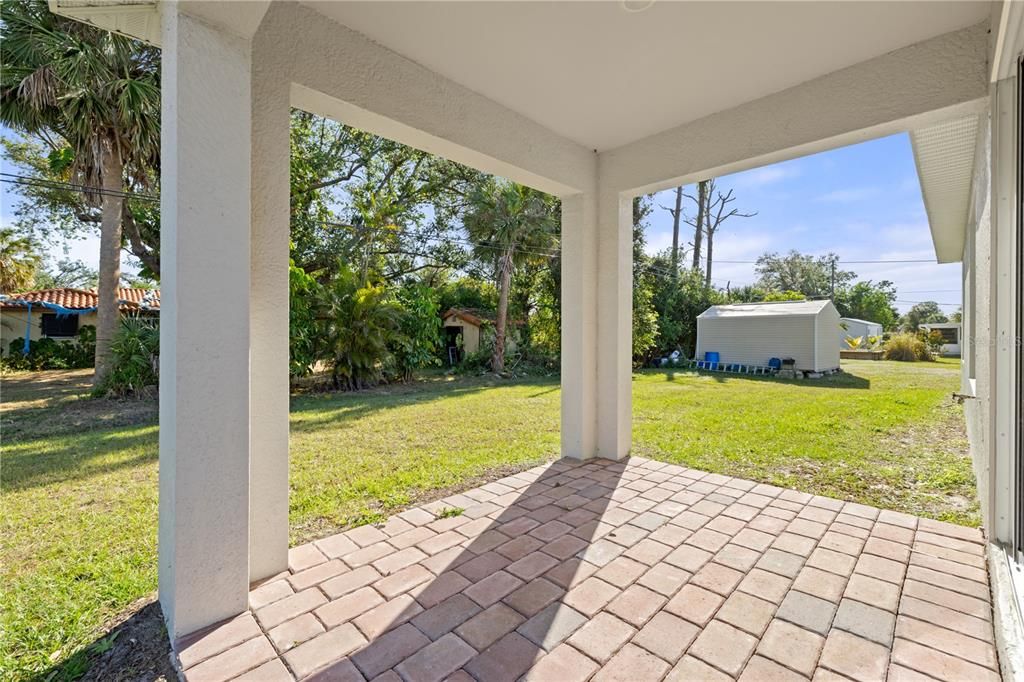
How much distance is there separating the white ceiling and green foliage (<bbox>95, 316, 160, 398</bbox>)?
30.0ft

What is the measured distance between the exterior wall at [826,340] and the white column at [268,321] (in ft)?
51.7

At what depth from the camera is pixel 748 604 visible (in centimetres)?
229

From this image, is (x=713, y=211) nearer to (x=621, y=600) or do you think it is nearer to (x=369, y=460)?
(x=369, y=460)

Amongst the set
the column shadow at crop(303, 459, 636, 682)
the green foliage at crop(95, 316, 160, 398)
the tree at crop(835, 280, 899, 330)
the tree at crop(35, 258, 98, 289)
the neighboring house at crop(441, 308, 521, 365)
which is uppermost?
the tree at crop(35, 258, 98, 289)

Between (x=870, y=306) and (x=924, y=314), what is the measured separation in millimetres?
3674

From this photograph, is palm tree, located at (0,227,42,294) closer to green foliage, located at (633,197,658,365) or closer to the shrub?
green foliage, located at (633,197,658,365)

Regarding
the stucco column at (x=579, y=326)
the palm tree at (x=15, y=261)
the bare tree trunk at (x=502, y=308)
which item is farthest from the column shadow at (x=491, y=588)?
the palm tree at (x=15, y=261)

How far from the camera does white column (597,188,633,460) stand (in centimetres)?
472

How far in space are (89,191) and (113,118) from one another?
1.41 m

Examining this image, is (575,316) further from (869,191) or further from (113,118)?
(869,191)

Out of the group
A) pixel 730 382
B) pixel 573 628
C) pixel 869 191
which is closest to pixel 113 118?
pixel 573 628

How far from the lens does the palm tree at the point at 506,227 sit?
1348cm

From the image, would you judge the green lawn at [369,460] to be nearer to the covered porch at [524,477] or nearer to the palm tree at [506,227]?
the covered porch at [524,477]

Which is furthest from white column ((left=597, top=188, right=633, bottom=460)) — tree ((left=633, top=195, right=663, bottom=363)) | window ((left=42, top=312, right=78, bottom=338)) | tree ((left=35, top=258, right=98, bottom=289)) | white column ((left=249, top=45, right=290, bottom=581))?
tree ((left=35, top=258, right=98, bottom=289))
